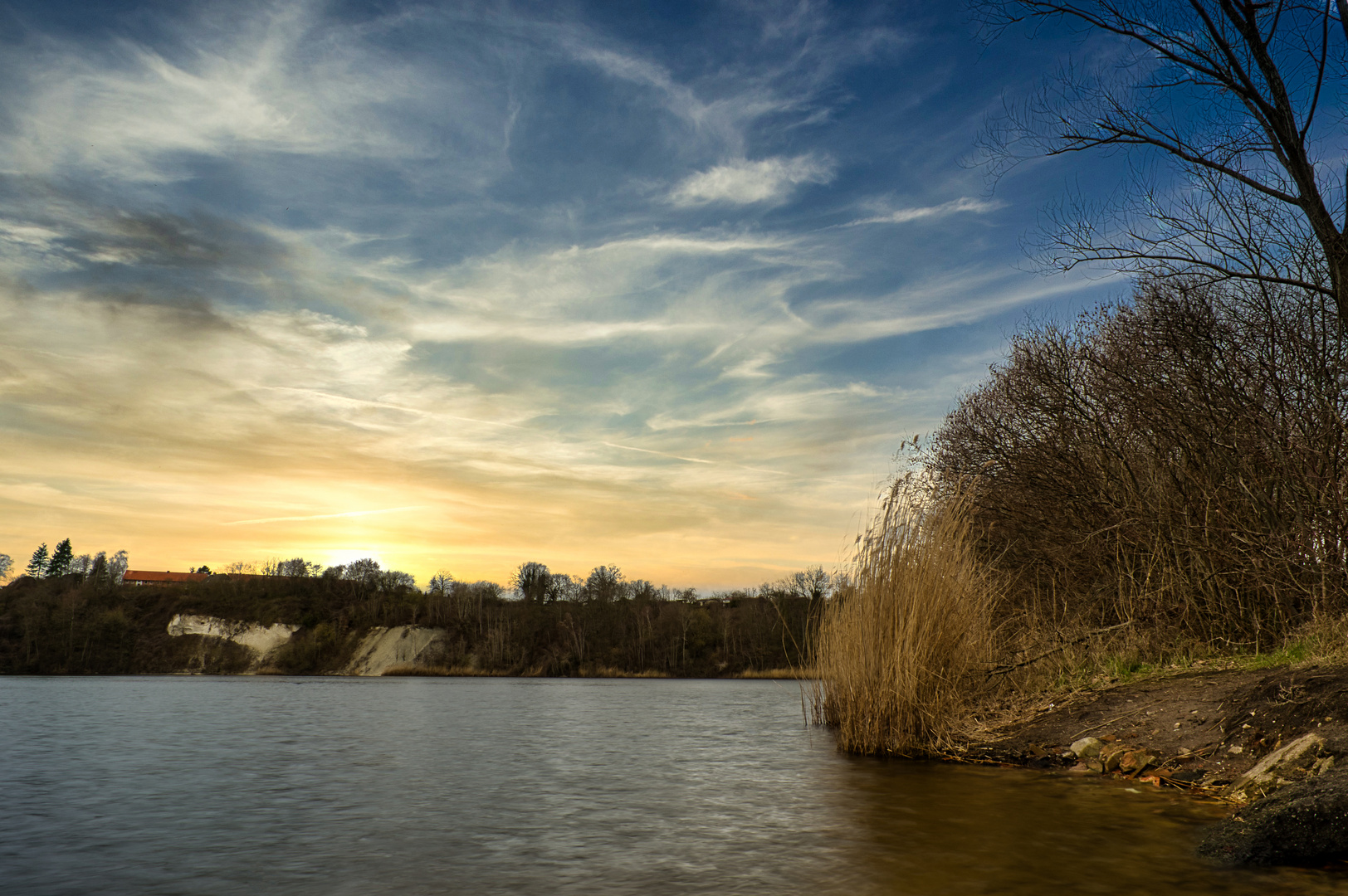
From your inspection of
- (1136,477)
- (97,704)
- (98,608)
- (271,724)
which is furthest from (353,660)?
(1136,477)

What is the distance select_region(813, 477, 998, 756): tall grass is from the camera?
25.9ft

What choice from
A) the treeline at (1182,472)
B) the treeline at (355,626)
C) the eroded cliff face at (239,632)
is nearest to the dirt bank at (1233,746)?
the treeline at (1182,472)

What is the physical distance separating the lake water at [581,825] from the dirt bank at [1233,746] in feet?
0.88

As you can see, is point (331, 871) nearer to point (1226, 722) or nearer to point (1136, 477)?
point (1226, 722)

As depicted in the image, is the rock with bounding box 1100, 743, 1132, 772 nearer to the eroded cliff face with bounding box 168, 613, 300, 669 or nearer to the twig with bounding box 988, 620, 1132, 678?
the twig with bounding box 988, 620, 1132, 678

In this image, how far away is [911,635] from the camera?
305 inches

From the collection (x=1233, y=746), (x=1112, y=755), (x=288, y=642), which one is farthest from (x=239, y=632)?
(x=1233, y=746)

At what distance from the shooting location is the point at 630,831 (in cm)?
519

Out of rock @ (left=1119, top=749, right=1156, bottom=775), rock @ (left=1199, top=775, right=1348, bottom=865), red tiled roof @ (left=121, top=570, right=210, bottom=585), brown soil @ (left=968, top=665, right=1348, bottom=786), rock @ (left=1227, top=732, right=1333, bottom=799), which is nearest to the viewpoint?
rock @ (left=1199, top=775, right=1348, bottom=865)

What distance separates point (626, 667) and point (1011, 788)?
78.3 m

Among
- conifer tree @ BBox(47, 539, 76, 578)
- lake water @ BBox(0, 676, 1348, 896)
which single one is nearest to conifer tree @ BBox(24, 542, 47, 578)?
conifer tree @ BBox(47, 539, 76, 578)

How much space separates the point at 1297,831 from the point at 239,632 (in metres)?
97.9

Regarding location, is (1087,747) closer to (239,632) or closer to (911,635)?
(911,635)

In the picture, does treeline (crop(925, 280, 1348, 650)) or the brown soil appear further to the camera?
treeline (crop(925, 280, 1348, 650))
